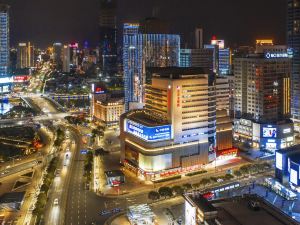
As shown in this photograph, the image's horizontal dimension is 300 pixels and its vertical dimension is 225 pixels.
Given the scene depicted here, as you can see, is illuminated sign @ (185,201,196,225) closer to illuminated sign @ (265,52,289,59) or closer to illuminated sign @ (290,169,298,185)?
illuminated sign @ (290,169,298,185)

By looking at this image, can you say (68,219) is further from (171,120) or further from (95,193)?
(171,120)

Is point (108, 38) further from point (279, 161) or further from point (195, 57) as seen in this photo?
point (279, 161)

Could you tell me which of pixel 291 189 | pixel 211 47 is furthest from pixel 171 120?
pixel 211 47

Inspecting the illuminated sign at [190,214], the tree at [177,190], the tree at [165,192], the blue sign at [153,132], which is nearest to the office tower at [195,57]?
the blue sign at [153,132]

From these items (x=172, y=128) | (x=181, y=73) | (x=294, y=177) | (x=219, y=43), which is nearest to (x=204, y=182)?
(x=172, y=128)

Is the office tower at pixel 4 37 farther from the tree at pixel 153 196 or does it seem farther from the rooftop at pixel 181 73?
the tree at pixel 153 196

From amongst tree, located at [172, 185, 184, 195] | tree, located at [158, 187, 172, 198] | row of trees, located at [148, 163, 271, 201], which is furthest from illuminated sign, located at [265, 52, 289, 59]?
tree, located at [158, 187, 172, 198]

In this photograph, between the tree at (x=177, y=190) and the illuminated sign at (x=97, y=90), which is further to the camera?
the illuminated sign at (x=97, y=90)
